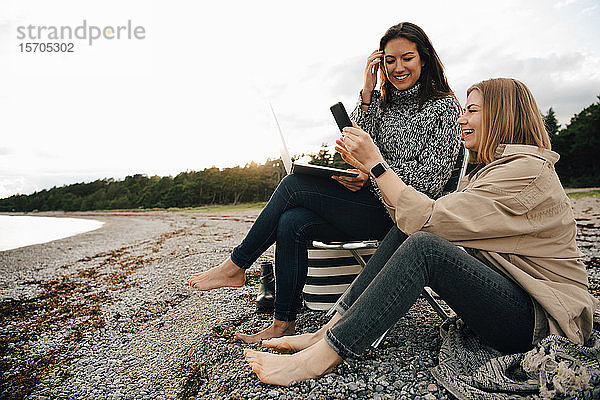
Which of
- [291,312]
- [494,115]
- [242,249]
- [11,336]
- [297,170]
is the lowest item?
[11,336]

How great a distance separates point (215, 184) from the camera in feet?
175

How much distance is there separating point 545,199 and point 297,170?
4.74 feet

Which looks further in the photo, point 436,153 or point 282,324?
point 282,324

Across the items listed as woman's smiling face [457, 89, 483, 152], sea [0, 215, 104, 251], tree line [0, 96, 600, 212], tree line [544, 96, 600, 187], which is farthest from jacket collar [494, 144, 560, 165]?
tree line [544, 96, 600, 187]

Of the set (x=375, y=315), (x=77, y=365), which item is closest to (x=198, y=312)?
(x=77, y=365)

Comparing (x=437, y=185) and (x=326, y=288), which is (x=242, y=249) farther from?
(x=437, y=185)

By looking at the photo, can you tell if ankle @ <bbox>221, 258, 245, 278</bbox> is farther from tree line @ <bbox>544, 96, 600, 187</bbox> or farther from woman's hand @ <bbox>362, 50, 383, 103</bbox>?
tree line @ <bbox>544, 96, 600, 187</bbox>

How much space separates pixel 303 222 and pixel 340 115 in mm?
745

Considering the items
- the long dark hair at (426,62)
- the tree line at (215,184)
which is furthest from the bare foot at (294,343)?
the tree line at (215,184)

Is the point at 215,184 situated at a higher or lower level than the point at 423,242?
higher

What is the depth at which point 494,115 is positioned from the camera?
195 cm

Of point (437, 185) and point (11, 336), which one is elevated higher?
point (437, 185)

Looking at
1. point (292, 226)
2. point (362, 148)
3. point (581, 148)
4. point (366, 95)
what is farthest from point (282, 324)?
point (581, 148)

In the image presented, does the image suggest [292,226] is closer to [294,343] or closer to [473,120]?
[294,343]
